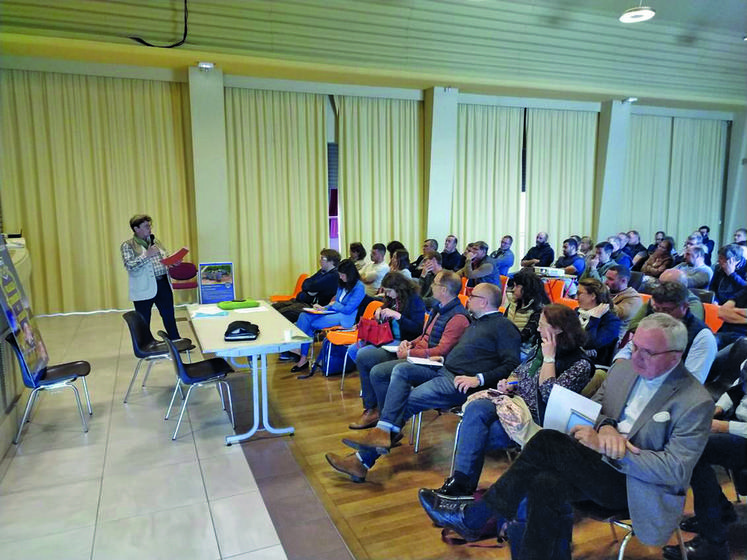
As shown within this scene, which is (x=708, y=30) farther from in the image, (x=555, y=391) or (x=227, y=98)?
(x=555, y=391)

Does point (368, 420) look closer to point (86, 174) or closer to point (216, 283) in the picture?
point (216, 283)

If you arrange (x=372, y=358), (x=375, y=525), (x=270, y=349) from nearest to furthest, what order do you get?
(x=375, y=525), (x=270, y=349), (x=372, y=358)

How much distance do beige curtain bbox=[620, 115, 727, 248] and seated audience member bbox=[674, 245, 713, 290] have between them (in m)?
6.03

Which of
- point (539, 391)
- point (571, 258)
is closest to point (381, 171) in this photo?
point (571, 258)

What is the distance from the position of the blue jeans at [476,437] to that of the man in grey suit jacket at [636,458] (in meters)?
0.45

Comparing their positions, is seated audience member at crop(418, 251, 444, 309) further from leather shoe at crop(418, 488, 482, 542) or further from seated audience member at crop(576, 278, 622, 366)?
leather shoe at crop(418, 488, 482, 542)

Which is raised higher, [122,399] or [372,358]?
[372,358]

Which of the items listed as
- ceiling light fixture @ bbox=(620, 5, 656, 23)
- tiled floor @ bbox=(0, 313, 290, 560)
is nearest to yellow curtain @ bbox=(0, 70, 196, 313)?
tiled floor @ bbox=(0, 313, 290, 560)

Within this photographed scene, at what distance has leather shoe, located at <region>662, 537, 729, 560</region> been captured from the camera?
8.16ft

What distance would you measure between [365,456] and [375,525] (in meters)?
0.51

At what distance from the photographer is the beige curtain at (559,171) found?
10809 millimetres

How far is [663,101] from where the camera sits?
10797mm

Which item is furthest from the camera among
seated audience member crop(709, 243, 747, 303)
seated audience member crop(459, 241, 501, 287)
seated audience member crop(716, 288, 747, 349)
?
seated audience member crop(459, 241, 501, 287)

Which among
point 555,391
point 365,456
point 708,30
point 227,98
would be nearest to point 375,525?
point 365,456
